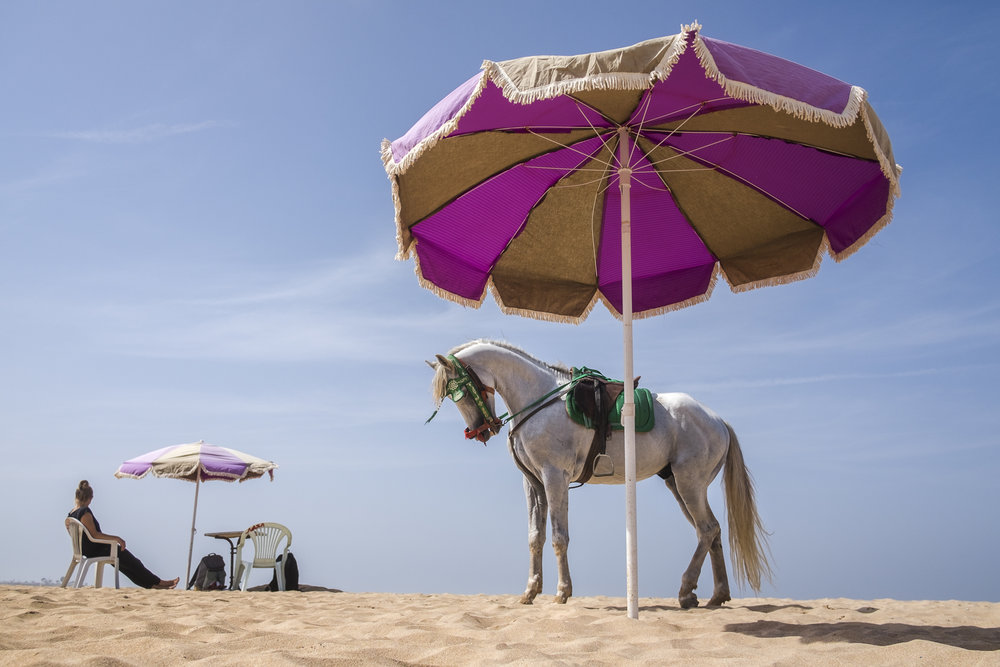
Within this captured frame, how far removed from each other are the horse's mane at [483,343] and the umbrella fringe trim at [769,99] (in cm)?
303

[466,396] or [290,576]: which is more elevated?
[466,396]

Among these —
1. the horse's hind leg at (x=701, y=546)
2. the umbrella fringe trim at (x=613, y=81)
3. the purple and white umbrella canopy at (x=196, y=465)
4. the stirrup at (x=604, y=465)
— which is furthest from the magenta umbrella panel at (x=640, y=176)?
the purple and white umbrella canopy at (x=196, y=465)

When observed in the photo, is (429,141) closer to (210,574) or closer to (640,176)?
(640,176)

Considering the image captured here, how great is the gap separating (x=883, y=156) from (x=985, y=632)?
3035 mm

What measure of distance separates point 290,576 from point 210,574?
130cm

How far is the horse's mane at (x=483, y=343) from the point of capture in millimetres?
6082

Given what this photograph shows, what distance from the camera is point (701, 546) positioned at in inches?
237

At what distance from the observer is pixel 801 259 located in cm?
627

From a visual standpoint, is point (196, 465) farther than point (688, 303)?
Yes

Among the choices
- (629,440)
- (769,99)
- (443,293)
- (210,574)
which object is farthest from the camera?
(210,574)

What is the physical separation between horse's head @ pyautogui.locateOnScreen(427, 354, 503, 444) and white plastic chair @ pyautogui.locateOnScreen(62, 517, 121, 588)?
7.45 metres

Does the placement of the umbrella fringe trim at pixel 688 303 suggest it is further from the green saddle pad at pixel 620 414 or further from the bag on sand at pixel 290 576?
the bag on sand at pixel 290 576

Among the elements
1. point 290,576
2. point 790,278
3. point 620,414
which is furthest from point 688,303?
point 290,576

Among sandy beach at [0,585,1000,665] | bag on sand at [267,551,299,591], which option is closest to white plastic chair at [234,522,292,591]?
bag on sand at [267,551,299,591]
